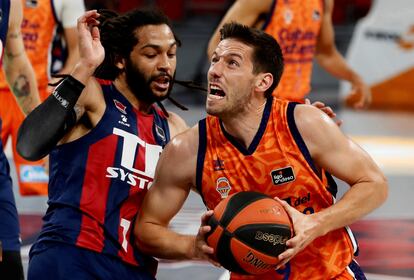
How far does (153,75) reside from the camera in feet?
14.7

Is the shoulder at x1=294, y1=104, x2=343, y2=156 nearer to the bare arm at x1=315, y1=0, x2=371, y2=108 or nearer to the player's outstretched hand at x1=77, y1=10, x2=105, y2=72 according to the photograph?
the player's outstretched hand at x1=77, y1=10, x2=105, y2=72

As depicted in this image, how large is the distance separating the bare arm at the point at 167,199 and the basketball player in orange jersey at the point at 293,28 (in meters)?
2.55

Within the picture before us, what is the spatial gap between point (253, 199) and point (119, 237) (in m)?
0.68

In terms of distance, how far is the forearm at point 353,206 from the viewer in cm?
399

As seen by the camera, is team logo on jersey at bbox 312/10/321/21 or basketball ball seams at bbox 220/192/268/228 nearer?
basketball ball seams at bbox 220/192/268/228

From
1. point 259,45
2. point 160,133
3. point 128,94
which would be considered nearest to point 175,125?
point 160,133

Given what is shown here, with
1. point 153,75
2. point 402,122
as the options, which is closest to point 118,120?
point 153,75

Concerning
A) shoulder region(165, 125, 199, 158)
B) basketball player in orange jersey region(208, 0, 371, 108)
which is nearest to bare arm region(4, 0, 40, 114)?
shoulder region(165, 125, 199, 158)

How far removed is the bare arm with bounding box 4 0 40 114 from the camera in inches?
187

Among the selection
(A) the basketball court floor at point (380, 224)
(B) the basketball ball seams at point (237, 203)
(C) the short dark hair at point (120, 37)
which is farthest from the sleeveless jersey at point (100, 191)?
(A) the basketball court floor at point (380, 224)

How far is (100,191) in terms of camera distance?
14.1ft

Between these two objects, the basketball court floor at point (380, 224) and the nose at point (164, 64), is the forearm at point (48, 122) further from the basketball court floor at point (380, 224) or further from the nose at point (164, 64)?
the basketball court floor at point (380, 224)

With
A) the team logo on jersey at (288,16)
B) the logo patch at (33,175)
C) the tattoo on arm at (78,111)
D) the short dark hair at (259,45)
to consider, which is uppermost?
the short dark hair at (259,45)

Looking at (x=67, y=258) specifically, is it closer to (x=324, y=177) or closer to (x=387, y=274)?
(x=324, y=177)
